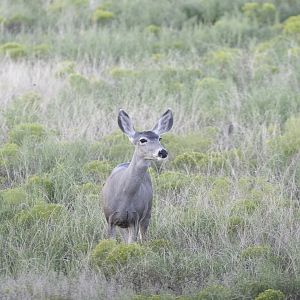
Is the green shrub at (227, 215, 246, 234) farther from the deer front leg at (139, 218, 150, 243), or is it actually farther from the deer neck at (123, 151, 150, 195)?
the deer neck at (123, 151, 150, 195)

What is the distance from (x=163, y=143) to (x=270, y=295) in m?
4.41

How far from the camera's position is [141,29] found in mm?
16953

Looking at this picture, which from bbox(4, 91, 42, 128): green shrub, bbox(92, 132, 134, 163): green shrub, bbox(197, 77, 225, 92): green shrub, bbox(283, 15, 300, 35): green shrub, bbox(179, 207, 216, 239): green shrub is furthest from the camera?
bbox(283, 15, 300, 35): green shrub

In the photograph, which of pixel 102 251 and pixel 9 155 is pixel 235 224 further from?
pixel 9 155

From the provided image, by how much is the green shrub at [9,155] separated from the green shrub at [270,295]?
4.14 m

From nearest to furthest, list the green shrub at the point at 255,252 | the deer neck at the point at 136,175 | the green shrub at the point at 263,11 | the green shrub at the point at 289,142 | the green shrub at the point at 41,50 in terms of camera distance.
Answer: the green shrub at the point at 255,252
the deer neck at the point at 136,175
the green shrub at the point at 289,142
the green shrub at the point at 41,50
the green shrub at the point at 263,11

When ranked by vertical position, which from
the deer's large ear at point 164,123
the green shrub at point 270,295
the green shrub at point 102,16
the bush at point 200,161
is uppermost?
the green shrub at point 102,16

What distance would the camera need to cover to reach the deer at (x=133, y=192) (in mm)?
7309

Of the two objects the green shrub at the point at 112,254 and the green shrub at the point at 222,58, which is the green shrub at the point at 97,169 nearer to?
the green shrub at the point at 112,254

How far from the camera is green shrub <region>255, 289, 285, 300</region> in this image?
630 centimetres

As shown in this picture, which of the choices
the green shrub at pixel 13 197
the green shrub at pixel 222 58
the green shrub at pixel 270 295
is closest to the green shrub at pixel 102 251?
the green shrub at pixel 270 295

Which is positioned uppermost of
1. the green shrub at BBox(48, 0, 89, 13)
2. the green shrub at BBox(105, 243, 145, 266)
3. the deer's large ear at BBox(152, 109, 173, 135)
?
the green shrub at BBox(48, 0, 89, 13)

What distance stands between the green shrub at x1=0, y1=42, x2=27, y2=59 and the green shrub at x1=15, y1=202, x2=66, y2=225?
651 cm

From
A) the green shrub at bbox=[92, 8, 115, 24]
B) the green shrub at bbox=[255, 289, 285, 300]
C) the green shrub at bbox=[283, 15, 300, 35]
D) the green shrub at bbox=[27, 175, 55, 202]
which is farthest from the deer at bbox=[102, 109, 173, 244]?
the green shrub at bbox=[92, 8, 115, 24]
